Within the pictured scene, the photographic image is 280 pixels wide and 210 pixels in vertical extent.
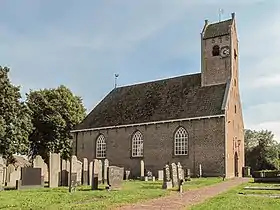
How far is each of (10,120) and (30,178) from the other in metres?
17.8

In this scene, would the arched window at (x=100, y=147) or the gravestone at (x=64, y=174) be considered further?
the arched window at (x=100, y=147)

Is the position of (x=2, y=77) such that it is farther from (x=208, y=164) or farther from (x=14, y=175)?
(x=208, y=164)

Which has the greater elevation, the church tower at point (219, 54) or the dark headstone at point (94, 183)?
the church tower at point (219, 54)

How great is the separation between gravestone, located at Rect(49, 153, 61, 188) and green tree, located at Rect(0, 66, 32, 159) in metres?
15.6

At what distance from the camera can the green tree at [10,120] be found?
38875 millimetres

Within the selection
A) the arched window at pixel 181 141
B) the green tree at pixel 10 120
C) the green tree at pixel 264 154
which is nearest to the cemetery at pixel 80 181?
the green tree at pixel 10 120

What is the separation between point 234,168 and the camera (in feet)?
125

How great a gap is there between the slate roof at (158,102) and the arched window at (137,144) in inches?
60.1

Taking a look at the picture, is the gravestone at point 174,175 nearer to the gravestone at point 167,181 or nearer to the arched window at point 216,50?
the gravestone at point 167,181

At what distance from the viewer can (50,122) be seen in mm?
51000

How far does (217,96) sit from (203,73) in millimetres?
3886

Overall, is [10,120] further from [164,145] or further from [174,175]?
[174,175]

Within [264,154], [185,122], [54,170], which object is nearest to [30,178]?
[54,170]

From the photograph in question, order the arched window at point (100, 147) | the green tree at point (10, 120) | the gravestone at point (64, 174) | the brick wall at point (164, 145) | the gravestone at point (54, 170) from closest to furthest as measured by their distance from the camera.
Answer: the gravestone at point (54, 170), the gravestone at point (64, 174), the brick wall at point (164, 145), the green tree at point (10, 120), the arched window at point (100, 147)
